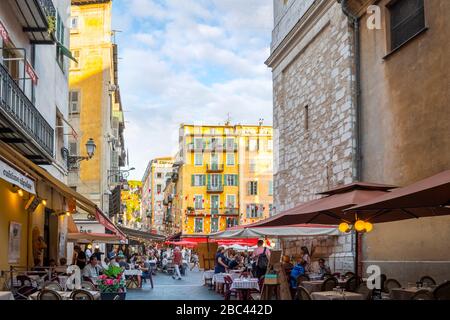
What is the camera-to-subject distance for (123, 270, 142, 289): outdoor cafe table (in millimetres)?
22969

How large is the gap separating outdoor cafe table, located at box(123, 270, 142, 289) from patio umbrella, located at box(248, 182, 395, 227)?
445 inches

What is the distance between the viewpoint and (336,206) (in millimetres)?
10031

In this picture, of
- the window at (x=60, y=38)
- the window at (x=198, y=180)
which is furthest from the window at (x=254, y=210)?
the window at (x=60, y=38)

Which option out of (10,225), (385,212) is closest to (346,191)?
(385,212)

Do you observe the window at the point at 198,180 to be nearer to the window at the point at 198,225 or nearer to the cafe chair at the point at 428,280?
the window at the point at 198,225

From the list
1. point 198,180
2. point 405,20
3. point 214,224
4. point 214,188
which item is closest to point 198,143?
point 198,180

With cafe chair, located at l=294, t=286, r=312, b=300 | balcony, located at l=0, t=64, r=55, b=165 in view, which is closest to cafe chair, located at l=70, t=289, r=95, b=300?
cafe chair, located at l=294, t=286, r=312, b=300

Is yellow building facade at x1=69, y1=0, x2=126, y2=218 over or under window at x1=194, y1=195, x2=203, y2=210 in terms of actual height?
over

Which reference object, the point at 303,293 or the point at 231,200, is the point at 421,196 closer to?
the point at 303,293

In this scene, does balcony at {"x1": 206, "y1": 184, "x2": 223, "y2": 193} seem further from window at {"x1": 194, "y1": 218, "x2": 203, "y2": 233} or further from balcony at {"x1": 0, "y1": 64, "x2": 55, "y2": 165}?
balcony at {"x1": 0, "y1": 64, "x2": 55, "y2": 165}
